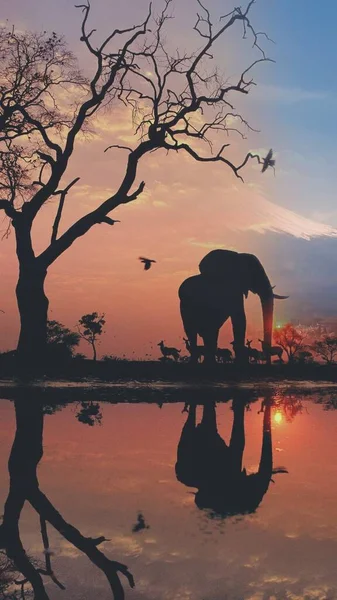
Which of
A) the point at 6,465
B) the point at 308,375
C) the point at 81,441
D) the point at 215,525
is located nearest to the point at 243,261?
the point at 308,375

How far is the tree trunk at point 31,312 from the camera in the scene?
69.2 feet

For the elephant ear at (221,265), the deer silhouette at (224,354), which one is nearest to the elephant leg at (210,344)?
the elephant ear at (221,265)

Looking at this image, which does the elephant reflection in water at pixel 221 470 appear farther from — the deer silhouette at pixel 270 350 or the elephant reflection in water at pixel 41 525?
the deer silhouette at pixel 270 350

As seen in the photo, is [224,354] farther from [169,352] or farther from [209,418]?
[209,418]

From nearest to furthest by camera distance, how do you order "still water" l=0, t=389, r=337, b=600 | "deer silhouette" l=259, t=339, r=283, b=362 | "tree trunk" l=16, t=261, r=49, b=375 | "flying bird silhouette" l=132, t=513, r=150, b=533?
"still water" l=0, t=389, r=337, b=600
"flying bird silhouette" l=132, t=513, r=150, b=533
"tree trunk" l=16, t=261, r=49, b=375
"deer silhouette" l=259, t=339, r=283, b=362

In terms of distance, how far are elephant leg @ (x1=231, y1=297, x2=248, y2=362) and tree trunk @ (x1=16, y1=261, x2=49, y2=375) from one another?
591 centimetres

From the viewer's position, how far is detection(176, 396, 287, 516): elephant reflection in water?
19.8 ft

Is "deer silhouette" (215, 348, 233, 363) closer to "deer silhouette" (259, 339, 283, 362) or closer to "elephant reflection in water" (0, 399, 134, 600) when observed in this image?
"deer silhouette" (259, 339, 283, 362)

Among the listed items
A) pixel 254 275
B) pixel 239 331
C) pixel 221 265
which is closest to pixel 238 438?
pixel 239 331

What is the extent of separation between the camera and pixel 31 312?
21.2m

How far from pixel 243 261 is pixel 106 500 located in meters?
17.2

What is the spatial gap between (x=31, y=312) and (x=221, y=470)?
14.9 metres

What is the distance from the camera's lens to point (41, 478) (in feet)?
22.3

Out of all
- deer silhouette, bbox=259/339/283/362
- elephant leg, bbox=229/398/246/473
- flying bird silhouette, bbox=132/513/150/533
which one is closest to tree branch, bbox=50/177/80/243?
deer silhouette, bbox=259/339/283/362
